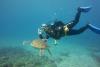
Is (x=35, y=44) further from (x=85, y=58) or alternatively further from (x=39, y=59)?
(x=85, y=58)

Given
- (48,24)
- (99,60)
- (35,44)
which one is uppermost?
(48,24)

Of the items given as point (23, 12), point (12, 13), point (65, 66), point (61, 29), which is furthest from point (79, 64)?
point (23, 12)

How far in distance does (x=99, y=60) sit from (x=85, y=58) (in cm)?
117

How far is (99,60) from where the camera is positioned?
50.0 feet

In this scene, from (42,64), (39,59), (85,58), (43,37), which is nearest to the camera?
(43,37)

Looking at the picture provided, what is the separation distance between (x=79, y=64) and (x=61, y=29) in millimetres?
5582

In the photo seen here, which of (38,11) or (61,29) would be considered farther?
(38,11)

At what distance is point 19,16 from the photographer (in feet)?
540

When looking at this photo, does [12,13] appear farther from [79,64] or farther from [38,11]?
[79,64]

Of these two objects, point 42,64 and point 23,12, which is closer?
point 42,64

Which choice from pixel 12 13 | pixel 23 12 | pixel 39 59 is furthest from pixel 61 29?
pixel 23 12

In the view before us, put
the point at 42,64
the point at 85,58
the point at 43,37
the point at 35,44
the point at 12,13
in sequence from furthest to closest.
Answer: the point at 12,13
the point at 85,58
the point at 42,64
the point at 43,37
the point at 35,44

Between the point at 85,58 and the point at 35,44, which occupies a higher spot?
the point at 35,44

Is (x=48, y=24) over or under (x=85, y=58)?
over
